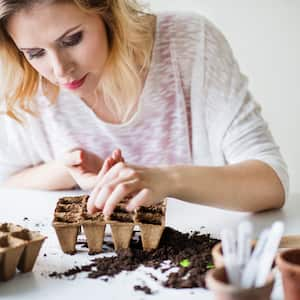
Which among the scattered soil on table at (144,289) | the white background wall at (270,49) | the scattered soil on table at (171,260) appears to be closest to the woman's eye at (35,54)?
the scattered soil on table at (171,260)

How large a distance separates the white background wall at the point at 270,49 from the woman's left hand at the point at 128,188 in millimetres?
1316

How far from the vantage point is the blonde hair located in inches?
50.6

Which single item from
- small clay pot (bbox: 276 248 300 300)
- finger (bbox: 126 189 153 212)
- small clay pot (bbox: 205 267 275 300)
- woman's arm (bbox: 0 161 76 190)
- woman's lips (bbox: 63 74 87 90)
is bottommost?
woman's arm (bbox: 0 161 76 190)

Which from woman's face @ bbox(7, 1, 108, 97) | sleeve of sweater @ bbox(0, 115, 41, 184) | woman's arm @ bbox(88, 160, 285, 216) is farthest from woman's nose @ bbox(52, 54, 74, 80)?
sleeve of sweater @ bbox(0, 115, 41, 184)

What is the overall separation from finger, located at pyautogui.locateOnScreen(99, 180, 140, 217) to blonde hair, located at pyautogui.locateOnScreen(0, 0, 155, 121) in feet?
1.23

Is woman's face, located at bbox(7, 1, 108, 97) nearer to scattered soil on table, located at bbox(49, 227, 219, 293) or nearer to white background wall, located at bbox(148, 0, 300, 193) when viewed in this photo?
scattered soil on table, located at bbox(49, 227, 219, 293)

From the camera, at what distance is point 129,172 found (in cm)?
103

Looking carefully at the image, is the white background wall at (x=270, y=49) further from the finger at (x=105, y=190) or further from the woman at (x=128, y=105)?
the finger at (x=105, y=190)

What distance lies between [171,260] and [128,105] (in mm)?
540

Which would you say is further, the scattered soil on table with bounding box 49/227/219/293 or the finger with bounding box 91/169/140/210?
the finger with bounding box 91/169/140/210

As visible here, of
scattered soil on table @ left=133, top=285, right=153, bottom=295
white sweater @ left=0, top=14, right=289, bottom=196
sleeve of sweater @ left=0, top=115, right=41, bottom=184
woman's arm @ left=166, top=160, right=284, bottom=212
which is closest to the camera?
scattered soil on table @ left=133, top=285, right=153, bottom=295

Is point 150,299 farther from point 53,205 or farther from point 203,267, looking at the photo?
point 53,205

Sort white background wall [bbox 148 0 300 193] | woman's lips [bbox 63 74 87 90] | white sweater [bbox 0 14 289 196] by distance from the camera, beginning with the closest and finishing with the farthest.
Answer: woman's lips [bbox 63 74 87 90], white sweater [bbox 0 14 289 196], white background wall [bbox 148 0 300 193]

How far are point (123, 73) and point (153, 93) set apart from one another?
0.10 meters
